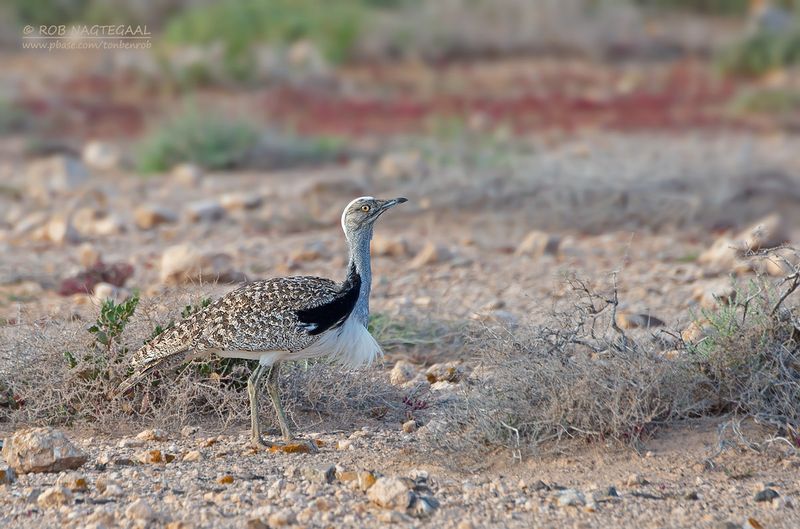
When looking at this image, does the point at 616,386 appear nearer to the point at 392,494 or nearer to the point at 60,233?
the point at 392,494

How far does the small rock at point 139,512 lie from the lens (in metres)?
4.29

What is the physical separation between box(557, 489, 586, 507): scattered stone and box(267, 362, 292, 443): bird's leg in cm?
146

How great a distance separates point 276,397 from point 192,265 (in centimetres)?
315

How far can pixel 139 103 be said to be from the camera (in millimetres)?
17750

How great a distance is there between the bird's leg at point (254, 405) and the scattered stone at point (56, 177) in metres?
7.65

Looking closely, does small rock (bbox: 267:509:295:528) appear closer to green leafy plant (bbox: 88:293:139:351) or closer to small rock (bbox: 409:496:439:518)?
small rock (bbox: 409:496:439:518)

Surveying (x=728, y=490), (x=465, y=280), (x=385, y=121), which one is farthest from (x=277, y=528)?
(x=385, y=121)

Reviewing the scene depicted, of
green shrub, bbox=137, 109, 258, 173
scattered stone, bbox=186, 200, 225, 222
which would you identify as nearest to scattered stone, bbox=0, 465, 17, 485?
scattered stone, bbox=186, 200, 225, 222

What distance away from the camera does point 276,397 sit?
18.1 ft

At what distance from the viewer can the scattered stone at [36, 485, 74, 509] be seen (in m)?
4.51

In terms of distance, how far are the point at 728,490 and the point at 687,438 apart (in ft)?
1.30

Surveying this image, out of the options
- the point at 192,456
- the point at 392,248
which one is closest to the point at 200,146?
the point at 392,248

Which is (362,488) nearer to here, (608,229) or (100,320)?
(100,320)

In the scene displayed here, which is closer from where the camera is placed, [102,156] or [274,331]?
[274,331]
